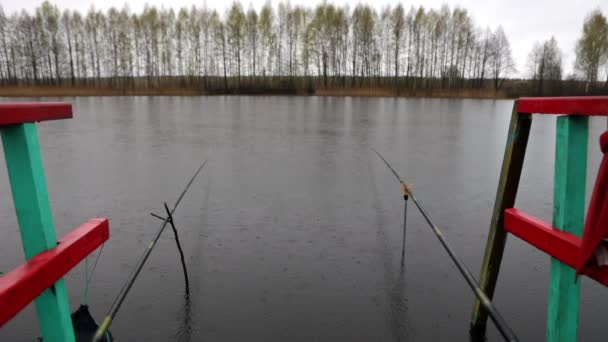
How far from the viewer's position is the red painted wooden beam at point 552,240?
72.6 inches

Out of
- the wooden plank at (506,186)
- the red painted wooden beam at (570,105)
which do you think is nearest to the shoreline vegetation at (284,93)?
the wooden plank at (506,186)

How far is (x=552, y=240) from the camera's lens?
88.0 inches

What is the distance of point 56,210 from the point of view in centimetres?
665

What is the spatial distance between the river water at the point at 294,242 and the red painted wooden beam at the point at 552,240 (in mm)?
1388

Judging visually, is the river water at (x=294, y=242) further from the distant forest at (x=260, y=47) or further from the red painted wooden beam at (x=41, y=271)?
the distant forest at (x=260, y=47)

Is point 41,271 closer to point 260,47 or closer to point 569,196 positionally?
point 569,196

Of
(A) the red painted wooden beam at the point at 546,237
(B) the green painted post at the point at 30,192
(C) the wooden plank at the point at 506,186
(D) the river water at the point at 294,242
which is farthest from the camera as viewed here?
(D) the river water at the point at 294,242

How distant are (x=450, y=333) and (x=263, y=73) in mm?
62620

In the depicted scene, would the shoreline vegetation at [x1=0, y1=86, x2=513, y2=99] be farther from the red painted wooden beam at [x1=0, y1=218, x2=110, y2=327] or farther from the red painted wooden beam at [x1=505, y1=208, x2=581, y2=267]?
the red painted wooden beam at [x1=0, y1=218, x2=110, y2=327]

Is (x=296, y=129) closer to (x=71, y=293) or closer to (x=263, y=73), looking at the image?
(x=71, y=293)

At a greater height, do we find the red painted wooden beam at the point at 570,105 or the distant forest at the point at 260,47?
the distant forest at the point at 260,47

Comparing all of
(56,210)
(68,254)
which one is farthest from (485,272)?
(56,210)

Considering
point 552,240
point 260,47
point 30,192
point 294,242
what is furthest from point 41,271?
point 260,47

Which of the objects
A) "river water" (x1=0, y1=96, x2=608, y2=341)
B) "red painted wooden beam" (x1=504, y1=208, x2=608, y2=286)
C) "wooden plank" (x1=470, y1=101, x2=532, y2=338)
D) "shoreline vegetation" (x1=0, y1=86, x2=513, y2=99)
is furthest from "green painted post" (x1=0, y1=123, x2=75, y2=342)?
"shoreline vegetation" (x1=0, y1=86, x2=513, y2=99)
